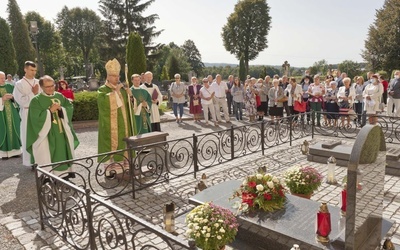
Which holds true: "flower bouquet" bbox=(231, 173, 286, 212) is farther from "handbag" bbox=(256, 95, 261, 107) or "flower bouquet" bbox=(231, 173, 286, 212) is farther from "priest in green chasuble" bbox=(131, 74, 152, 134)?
"handbag" bbox=(256, 95, 261, 107)

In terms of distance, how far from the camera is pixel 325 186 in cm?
622

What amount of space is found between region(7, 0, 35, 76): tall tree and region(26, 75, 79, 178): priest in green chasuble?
45.9 metres

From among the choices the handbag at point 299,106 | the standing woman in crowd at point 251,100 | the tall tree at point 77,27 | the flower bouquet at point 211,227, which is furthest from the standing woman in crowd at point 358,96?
the tall tree at point 77,27

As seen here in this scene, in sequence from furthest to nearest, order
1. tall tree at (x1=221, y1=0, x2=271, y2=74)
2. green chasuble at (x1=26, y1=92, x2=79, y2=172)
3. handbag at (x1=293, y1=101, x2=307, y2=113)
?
tall tree at (x1=221, y1=0, x2=271, y2=74), handbag at (x1=293, y1=101, x2=307, y2=113), green chasuble at (x1=26, y1=92, x2=79, y2=172)

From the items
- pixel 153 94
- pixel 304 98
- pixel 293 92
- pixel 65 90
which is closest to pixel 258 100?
pixel 293 92

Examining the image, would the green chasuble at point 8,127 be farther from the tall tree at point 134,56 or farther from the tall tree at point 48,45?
the tall tree at point 48,45

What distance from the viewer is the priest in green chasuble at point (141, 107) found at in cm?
881

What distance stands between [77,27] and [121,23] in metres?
28.1

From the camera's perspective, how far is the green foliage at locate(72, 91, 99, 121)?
543 inches

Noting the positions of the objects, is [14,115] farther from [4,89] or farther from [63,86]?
[63,86]

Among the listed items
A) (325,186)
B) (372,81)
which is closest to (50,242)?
(325,186)

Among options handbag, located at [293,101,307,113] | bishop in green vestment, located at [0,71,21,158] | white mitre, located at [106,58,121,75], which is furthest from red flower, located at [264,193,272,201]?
handbag, located at [293,101,307,113]

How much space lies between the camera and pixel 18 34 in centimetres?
4547

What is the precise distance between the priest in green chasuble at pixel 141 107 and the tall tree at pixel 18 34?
146 feet
